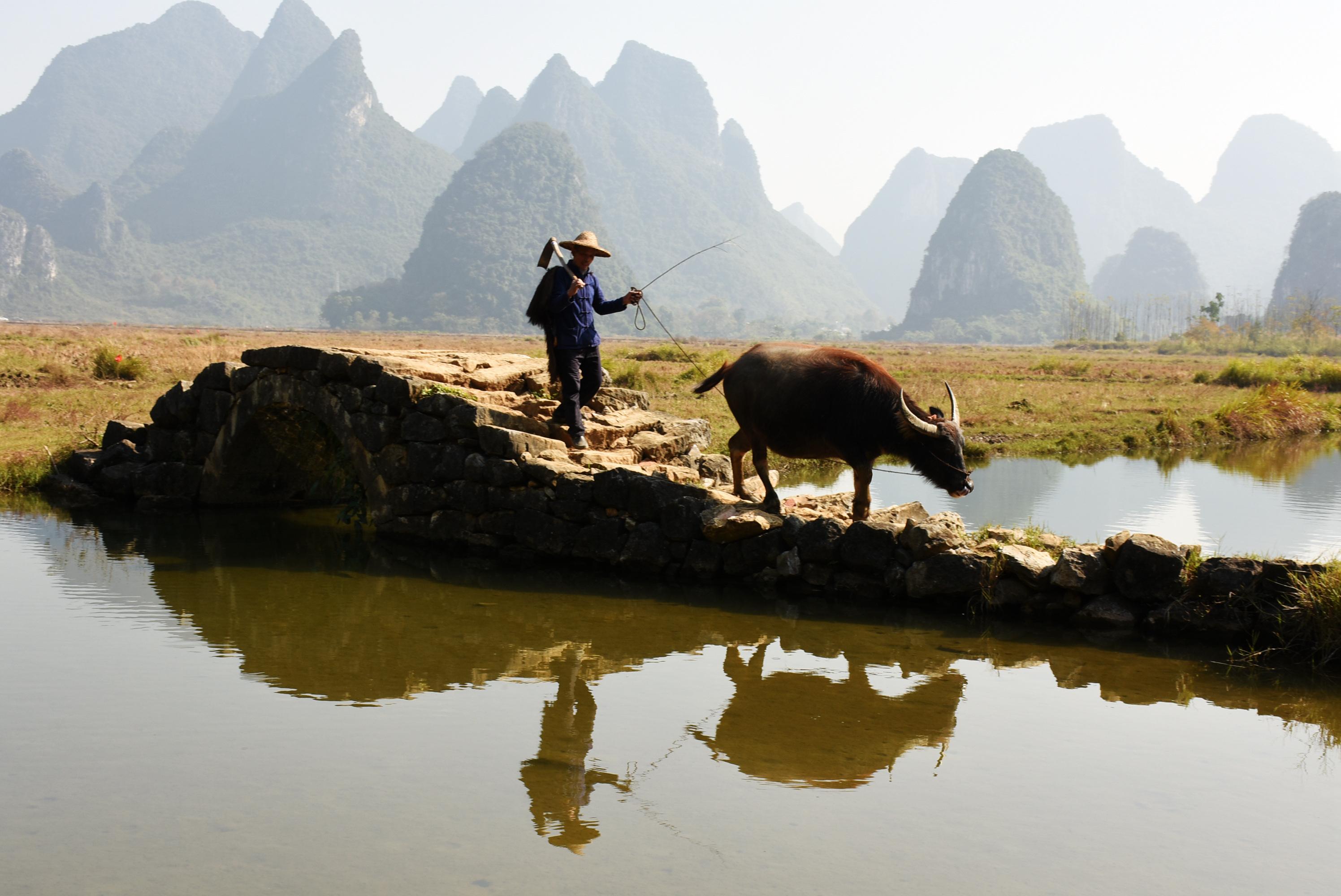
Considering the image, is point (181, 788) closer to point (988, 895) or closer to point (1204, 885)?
point (988, 895)

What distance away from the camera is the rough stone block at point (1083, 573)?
6621 millimetres

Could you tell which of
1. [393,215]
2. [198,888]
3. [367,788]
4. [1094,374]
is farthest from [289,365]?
[393,215]

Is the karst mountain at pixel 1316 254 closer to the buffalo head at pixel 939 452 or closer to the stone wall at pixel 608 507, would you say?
the buffalo head at pixel 939 452

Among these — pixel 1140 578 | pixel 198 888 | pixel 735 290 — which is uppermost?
pixel 735 290

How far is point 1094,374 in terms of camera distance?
3188 cm

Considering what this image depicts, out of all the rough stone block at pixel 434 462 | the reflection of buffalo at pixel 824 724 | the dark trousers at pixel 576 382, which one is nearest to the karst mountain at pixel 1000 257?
the dark trousers at pixel 576 382

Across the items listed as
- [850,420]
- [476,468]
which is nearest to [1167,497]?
[850,420]

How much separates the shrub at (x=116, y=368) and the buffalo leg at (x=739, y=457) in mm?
15293

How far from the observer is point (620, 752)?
15.5 ft

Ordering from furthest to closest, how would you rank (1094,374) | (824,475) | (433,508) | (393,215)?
(393,215)
(1094,374)
(824,475)
(433,508)

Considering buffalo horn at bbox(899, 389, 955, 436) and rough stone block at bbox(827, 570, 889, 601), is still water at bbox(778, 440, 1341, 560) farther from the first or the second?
rough stone block at bbox(827, 570, 889, 601)

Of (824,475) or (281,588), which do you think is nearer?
(281,588)

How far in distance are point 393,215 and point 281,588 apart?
7026 inches

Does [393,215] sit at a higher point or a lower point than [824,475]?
higher
